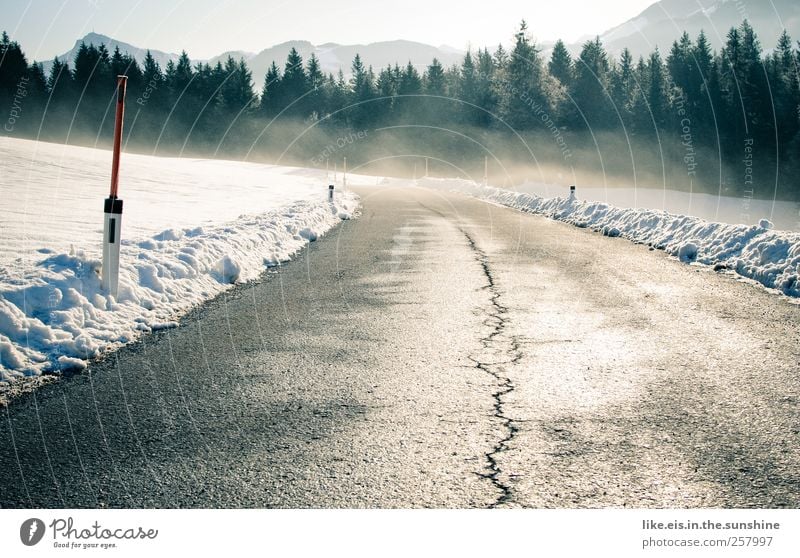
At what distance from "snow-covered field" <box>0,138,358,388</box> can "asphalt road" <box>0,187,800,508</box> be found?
470 mm

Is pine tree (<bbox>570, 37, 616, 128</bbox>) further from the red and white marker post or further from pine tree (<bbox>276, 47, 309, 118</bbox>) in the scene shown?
the red and white marker post

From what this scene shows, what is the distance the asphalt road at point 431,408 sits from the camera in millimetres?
2859

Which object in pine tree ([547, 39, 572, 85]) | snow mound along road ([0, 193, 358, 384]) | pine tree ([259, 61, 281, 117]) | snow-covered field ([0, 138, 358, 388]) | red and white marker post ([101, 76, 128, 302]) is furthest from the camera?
pine tree ([259, 61, 281, 117])

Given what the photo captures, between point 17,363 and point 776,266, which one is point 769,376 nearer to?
point 776,266

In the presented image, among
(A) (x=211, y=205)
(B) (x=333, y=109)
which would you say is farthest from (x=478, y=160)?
(A) (x=211, y=205)

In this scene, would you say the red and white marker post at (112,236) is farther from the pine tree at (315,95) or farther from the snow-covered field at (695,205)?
the pine tree at (315,95)

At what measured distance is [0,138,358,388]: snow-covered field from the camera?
5020 mm

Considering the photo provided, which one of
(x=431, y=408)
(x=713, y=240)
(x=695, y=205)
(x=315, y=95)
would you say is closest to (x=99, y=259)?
(x=431, y=408)

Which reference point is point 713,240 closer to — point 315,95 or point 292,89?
point 315,95

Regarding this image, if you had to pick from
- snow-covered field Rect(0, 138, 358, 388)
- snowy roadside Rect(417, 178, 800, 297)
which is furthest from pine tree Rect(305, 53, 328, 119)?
snowy roadside Rect(417, 178, 800, 297)

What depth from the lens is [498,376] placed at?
463 cm

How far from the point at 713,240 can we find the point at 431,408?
9.52 meters

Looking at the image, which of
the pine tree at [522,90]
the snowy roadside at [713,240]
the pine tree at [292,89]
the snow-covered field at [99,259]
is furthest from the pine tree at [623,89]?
the snow-covered field at [99,259]

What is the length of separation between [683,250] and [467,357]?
25.2 ft
